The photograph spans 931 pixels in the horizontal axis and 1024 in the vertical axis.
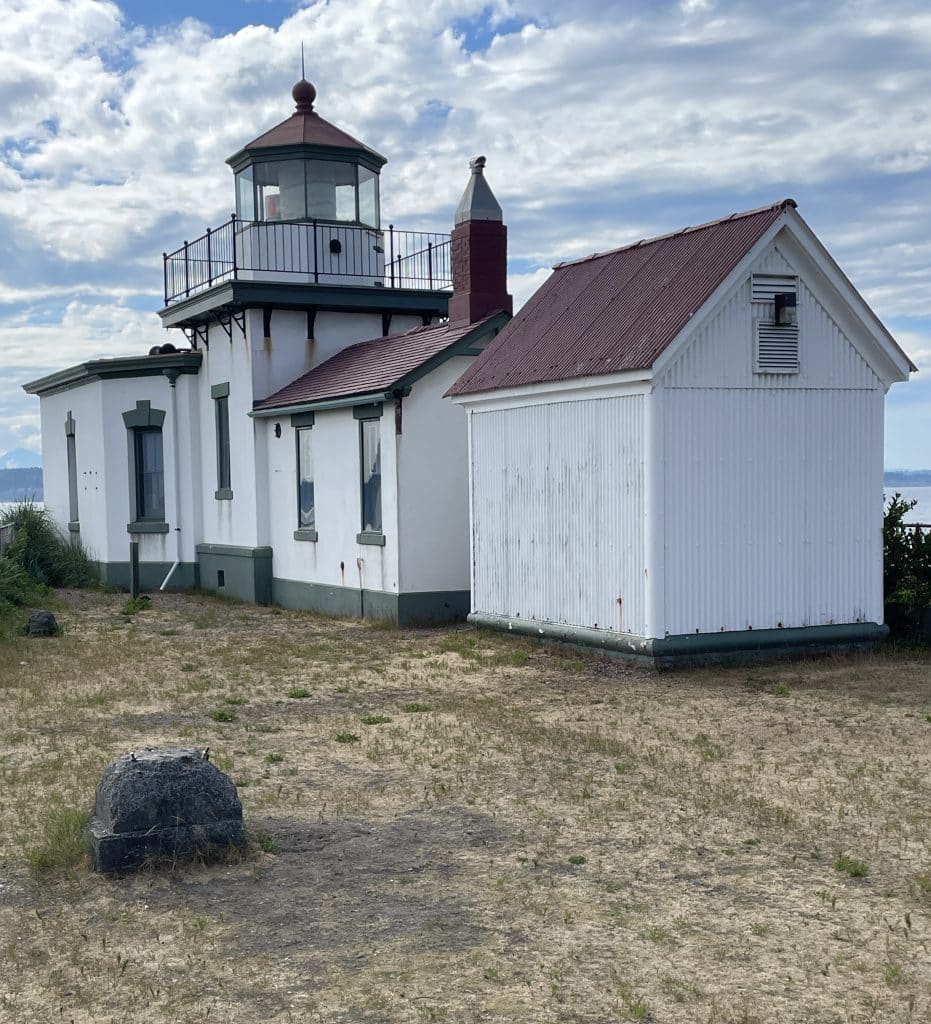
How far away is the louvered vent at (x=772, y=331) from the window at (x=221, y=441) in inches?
437

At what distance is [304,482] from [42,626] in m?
4.67

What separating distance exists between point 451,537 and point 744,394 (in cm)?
Result: 531

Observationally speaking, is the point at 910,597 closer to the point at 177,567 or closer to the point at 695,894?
the point at 695,894

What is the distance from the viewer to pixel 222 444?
71.1 feet

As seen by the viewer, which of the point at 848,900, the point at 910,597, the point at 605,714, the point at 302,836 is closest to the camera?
the point at 848,900

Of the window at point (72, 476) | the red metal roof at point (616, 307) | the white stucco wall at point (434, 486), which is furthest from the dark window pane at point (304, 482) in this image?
the window at point (72, 476)

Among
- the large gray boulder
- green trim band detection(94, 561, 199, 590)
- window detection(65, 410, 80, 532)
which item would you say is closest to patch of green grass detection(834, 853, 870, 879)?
the large gray boulder

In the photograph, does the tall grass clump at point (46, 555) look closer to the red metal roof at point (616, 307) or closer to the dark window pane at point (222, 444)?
the dark window pane at point (222, 444)

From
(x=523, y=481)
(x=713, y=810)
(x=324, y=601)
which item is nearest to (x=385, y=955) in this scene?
(x=713, y=810)

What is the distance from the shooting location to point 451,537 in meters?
16.8

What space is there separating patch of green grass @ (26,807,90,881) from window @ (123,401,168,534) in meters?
15.8

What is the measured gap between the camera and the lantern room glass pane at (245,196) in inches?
827

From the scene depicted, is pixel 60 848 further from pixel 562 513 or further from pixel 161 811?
pixel 562 513

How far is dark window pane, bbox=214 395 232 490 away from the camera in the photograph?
70.7 feet
